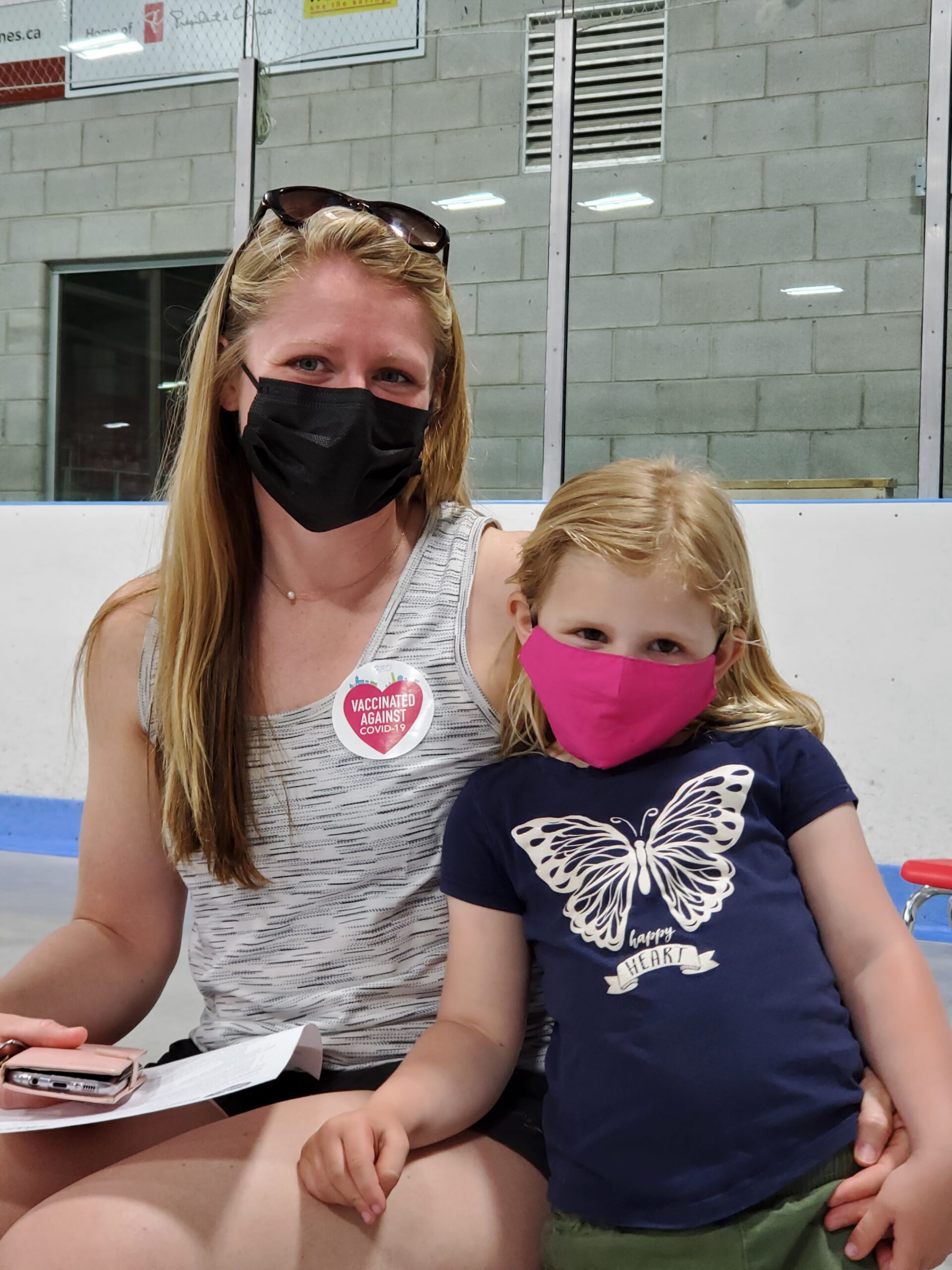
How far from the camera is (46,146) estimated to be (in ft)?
16.5

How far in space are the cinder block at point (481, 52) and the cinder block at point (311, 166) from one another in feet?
1.65

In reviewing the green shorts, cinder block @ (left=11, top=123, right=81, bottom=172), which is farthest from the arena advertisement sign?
the green shorts

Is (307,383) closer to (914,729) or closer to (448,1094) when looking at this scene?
(448,1094)

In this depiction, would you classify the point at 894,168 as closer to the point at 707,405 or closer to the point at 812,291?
the point at 812,291

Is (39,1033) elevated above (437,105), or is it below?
below

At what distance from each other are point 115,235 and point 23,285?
0.46 metres

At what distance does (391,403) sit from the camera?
1241 mm

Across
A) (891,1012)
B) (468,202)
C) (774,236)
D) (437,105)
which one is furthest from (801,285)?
(891,1012)

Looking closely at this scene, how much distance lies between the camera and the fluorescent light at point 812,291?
4.07 metres

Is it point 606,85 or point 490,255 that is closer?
point 606,85

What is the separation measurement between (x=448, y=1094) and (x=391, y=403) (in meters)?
0.64

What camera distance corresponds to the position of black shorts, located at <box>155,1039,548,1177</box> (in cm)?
102

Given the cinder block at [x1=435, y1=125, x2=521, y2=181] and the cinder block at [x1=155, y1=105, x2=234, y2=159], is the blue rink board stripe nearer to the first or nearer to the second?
the cinder block at [x1=155, y1=105, x2=234, y2=159]

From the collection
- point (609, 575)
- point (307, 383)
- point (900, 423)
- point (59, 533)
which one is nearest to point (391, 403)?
point (307, 383)
